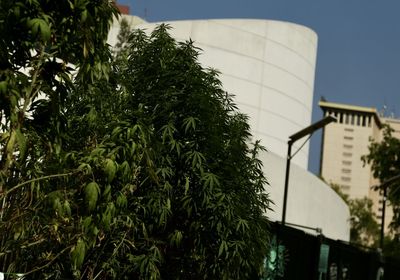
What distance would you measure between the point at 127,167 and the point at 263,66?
5681cm

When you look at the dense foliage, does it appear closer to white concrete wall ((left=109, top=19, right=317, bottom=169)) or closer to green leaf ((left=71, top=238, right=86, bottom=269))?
green leaf ((left=71, top=238, right=86, bottom=269))

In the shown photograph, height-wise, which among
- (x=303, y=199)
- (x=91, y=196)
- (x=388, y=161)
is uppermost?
(x=303, y=199)

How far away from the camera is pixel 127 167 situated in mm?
5730

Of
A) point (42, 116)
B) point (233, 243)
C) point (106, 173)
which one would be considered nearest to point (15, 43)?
point (42, 116)

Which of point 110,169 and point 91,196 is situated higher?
point 110,169

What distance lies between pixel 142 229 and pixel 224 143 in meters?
2.16

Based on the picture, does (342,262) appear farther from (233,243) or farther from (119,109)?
(119,109)

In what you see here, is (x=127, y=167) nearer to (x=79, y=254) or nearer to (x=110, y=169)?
(x=110, y=169)

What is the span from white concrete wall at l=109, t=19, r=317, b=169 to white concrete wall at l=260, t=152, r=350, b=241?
9766mm

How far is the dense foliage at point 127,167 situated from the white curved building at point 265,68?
40946mm

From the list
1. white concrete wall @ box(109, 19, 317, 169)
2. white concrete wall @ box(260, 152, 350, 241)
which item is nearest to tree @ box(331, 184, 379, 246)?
white concrete wall @ box(109, 19, 317, 169)

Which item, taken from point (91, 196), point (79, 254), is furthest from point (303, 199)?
point (91, 196)

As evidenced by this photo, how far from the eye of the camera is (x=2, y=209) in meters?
6.09

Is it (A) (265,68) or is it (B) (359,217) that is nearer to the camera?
(A) (265,68)
